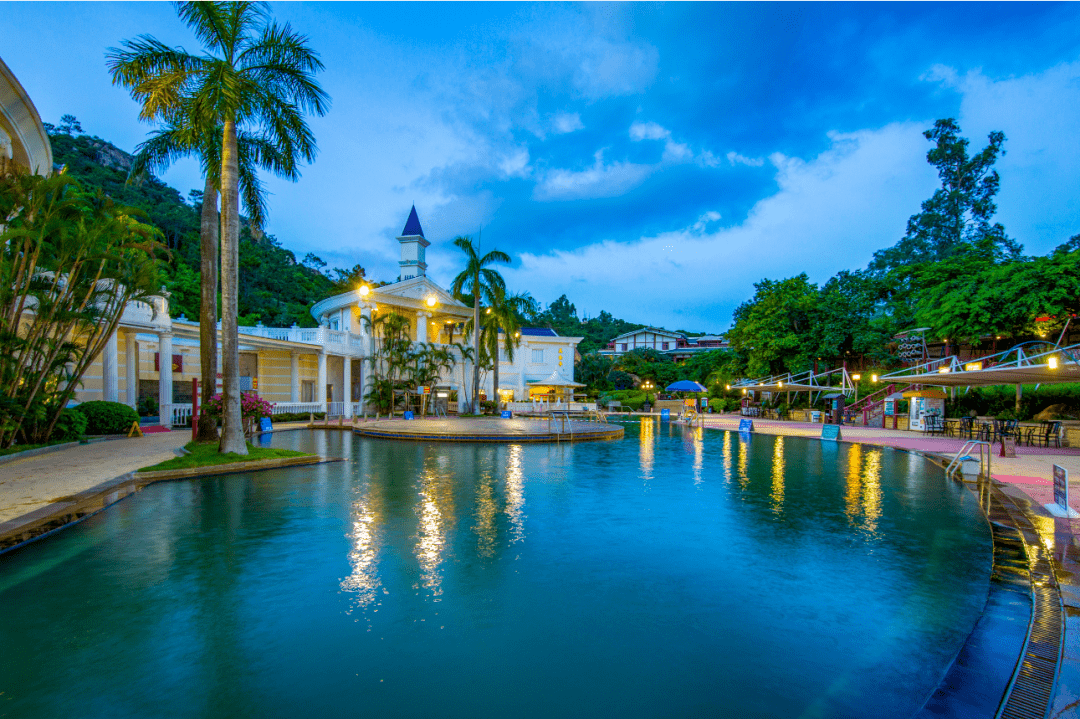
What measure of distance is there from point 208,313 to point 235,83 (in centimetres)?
594

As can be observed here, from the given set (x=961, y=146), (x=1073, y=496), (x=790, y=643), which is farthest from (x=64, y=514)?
(x=961, y=146)

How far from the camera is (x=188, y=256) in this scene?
142ft

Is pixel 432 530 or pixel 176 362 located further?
pixel 176 362

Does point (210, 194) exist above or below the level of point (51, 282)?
above

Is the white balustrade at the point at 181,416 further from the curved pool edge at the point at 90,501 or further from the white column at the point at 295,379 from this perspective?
the curved pool edge at the point at 90,501

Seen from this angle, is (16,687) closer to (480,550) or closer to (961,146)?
(480,550)

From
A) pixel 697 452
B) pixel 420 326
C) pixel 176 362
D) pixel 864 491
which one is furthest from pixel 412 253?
pixel 864 491

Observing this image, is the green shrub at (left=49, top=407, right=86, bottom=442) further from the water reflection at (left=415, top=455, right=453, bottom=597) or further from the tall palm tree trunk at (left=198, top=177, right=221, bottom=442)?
the water reflection at (left=415, top=455, right=453, bottom=597)

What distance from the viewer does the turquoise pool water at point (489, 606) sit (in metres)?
3.40

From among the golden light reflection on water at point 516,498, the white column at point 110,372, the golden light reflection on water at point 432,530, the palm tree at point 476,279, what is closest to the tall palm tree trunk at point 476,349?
the palm tree at point 476,279

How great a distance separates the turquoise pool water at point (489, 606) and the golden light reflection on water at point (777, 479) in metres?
0.22

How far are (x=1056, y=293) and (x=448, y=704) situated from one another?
1133 inches

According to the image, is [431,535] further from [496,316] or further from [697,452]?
[496,316]

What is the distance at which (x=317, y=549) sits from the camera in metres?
6.25
